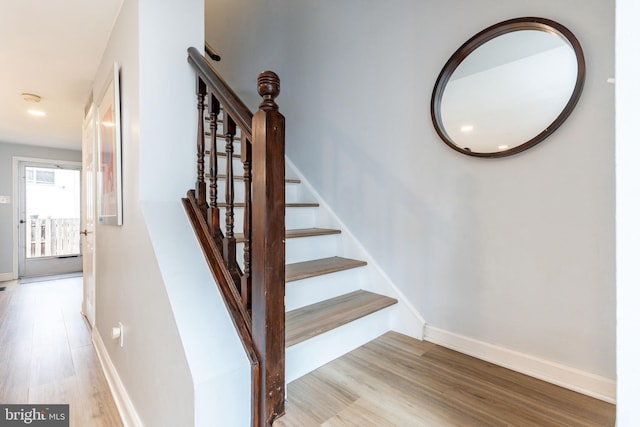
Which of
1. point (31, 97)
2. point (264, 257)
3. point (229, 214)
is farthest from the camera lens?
point (31, 97)

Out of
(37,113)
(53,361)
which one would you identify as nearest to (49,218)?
(37,113)

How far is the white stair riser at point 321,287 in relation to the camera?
4.98 ft

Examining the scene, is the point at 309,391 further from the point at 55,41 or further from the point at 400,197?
the point at 55,41

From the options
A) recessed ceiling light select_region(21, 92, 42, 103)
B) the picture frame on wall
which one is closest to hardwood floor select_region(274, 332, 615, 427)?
the picture frame on wall

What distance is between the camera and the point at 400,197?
1.74 metres

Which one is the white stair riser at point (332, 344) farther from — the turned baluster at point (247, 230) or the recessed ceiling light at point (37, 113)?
the recessed ceiling light at point (37, 113)

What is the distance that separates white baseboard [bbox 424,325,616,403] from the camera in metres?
1.11

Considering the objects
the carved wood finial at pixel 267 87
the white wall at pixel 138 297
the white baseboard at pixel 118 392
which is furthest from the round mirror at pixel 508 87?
the white baseboard at pixel 118 392

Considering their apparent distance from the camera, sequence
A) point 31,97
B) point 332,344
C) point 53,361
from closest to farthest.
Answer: point 332,344 < point 53,361 < point 31,97

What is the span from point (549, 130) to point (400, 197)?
2.50 ft

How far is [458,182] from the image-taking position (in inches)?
58.9

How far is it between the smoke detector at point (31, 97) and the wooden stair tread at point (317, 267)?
301cm
